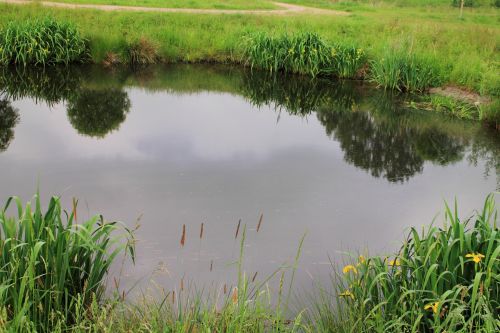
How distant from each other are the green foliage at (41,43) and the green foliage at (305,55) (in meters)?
4.65

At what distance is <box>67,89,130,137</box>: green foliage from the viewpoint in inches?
427

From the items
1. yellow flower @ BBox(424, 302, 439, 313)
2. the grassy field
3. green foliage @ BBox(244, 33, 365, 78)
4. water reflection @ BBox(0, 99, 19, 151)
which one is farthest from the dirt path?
yellow flower @ BBox(424, 302, 439, 313)

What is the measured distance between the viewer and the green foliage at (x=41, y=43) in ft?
47.2

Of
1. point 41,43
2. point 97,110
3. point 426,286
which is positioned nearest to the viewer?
point 426,286

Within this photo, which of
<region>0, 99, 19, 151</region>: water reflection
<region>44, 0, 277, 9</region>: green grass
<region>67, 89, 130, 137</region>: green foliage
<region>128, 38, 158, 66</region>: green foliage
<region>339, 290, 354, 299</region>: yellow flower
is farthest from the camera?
<region>44, 0, 277, 9</region>: green grass

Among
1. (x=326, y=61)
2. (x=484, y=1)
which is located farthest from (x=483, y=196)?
(x=484, y=1)

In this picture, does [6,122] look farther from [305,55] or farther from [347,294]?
[347,294]

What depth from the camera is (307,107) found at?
13211 mm

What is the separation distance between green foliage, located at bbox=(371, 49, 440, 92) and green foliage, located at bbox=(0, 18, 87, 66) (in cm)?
781

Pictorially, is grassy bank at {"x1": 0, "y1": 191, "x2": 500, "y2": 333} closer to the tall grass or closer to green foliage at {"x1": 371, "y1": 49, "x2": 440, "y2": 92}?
the tall grass

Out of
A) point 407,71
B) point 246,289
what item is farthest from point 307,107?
point 246,289

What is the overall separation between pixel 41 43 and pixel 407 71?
29.9 ft

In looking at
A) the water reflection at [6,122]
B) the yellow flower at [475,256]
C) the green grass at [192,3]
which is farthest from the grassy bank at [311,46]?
the yellow flower at [475,256]

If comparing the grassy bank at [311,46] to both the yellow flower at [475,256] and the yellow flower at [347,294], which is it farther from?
the yellow flower at [347,294]
